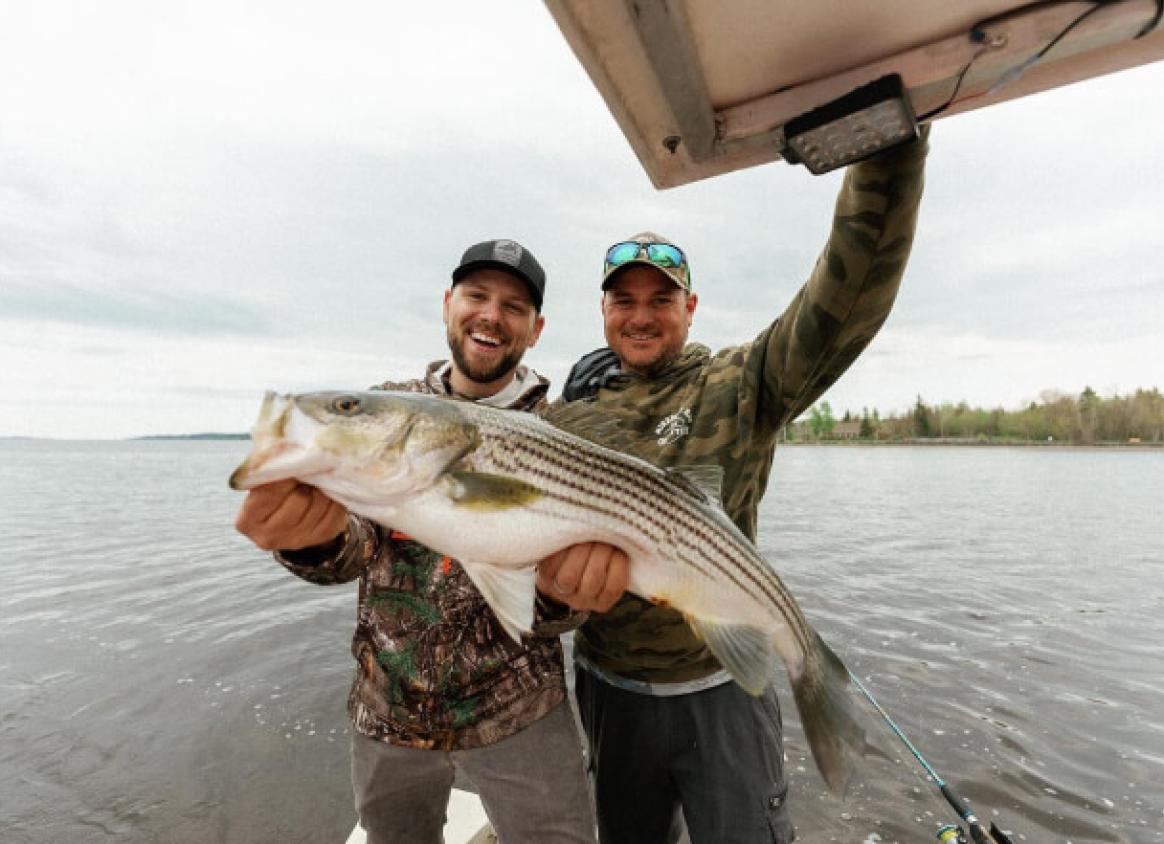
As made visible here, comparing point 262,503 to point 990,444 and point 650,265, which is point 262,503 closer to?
point 650,265

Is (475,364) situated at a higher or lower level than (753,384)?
higher

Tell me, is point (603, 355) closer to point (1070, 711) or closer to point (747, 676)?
point (747, 676)

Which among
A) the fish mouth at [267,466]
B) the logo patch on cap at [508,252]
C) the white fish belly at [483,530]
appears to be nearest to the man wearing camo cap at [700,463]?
the white fish belly at [483,530]

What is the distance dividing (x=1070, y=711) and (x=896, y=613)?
3.86 meters

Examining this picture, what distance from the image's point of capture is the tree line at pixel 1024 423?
95.8m

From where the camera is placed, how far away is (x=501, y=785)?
330 cm

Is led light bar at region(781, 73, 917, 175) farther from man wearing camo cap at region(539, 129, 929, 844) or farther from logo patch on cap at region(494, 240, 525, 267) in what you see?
logo patch on cap at region(494, 240, 525, 267)

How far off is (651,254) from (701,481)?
5.85 ft

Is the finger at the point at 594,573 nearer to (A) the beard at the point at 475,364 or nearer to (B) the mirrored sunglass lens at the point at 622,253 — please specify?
(A) the beard at the point at 475,364

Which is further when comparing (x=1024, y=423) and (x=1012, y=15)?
(x=1024, y=423)

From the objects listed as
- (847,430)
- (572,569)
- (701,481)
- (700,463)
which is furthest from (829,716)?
(847,430)

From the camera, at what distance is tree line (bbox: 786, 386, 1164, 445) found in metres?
95.8

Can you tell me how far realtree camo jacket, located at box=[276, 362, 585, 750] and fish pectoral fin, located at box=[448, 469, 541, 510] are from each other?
35.5 inches

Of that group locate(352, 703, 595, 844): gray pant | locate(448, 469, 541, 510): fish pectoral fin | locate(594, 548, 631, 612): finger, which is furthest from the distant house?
locate(448, 469, 541, 510): fish pectoral fin
